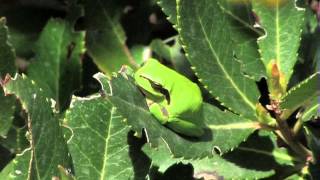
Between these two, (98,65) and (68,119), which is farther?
(98,65)

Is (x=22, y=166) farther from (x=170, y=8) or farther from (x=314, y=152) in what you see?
(x=314, y=152)

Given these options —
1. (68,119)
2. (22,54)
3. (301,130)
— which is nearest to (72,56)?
(22,54)

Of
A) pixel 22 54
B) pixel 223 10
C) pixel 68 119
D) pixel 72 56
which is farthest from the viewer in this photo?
pixel 22 54

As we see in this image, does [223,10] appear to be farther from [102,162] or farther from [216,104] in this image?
[102,162]

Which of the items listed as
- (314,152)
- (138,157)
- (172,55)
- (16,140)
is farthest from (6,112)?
(314,152)

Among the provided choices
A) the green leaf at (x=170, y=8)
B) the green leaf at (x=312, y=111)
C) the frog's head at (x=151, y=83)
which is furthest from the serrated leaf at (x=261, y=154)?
the green leaf at (x=170, y=8)

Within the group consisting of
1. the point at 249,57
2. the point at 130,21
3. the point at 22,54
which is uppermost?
the point at 249,57

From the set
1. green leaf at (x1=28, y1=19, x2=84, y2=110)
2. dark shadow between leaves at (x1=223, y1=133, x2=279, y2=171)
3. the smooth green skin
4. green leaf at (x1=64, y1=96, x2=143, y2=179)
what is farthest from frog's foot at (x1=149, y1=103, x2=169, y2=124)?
green leaf at (x1=28, y1=19, x2=84, y2=110)
